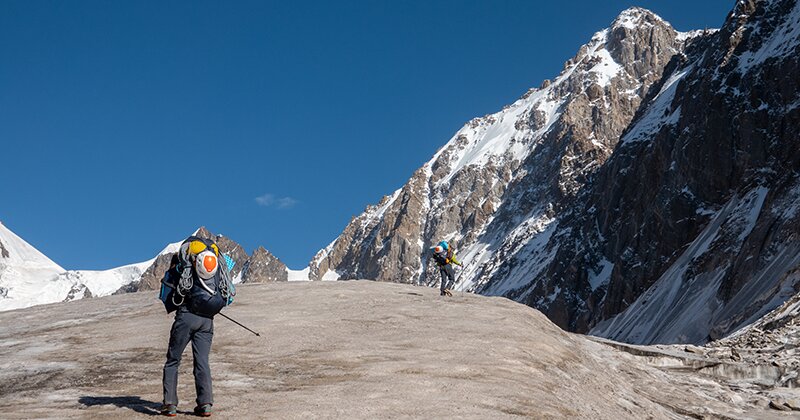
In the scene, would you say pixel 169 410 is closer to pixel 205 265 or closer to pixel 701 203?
pixel 205 265

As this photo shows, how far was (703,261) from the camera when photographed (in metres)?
85.4

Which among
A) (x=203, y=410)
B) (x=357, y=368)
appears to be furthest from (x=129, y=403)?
(x=357, y=368)

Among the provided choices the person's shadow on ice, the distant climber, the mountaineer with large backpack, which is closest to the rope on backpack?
the mountaineer with large backpack

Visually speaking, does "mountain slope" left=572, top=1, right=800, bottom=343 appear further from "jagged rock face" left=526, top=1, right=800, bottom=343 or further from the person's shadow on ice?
the person's shadow on ice

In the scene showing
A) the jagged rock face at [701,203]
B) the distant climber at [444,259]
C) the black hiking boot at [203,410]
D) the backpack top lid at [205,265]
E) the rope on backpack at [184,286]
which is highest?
the jagged rock face at [701,203]

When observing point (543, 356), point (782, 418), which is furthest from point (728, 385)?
point (543, 356)

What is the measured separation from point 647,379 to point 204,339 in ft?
35.9

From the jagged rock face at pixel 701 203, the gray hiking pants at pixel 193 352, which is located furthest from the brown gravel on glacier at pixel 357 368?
the jagged rock face at pixel 701 203

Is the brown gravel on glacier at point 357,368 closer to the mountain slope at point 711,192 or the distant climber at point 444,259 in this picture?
the distant climber at point 444,259

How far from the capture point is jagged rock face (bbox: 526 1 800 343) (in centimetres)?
6850

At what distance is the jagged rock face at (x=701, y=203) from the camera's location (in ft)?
225

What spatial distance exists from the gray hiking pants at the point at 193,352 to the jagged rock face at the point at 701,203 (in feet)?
125

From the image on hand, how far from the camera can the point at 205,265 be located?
10.2 m

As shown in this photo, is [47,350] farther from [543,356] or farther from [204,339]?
[543,356]
